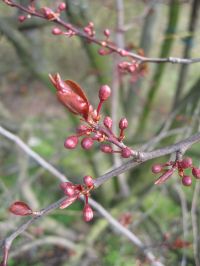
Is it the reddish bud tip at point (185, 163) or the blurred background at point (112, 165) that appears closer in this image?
the reddish bud tip at point (185, 163)

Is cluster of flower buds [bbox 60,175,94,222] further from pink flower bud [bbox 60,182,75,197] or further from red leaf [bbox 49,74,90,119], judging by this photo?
red leaf [bbox 49,74,90,119]

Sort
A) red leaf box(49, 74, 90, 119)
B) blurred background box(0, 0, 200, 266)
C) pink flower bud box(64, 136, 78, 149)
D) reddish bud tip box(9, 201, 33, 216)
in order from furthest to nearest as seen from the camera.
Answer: blurred background box(0, 0, 200, 266) < reddish bud tip box(9, 201, 33, 216) < pink flower bud box(64, 136, 78, 149) < red leaf box(49, 74, 90, 119)

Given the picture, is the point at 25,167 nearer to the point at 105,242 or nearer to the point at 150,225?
the point at 105,242

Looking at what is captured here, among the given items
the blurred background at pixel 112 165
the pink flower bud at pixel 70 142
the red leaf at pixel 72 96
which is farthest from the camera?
the blurred background at pixel 112 165

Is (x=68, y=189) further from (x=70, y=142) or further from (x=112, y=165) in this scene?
(x=112, y=165)

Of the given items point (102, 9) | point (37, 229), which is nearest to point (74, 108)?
point (37, 229)

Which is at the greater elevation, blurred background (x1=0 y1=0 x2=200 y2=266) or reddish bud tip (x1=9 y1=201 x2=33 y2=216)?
blurred background (x1=0 y1=0 x2=200 y2=266)

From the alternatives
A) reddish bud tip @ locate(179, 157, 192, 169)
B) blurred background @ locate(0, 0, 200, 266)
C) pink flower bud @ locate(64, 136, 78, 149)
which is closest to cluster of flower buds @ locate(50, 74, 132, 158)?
pink flower bud @ locate(64, 136, 78, 149)

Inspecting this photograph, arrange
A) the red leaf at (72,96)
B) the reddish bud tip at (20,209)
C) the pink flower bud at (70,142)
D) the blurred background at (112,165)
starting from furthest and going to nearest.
→ the blurred background at (112,165)
the reddish bud tip at (20,209)
the pink flower bud at (70,142)
the red leaf at (72,96)

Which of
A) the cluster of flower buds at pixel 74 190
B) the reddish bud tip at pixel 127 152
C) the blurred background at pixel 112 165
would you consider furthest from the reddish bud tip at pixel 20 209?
the blurred background at pixel 112 165

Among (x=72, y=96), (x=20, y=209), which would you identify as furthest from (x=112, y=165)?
(x=72, y=96)

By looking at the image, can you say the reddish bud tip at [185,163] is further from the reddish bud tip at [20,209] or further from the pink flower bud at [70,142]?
the reddish bud tip at [20,209]
